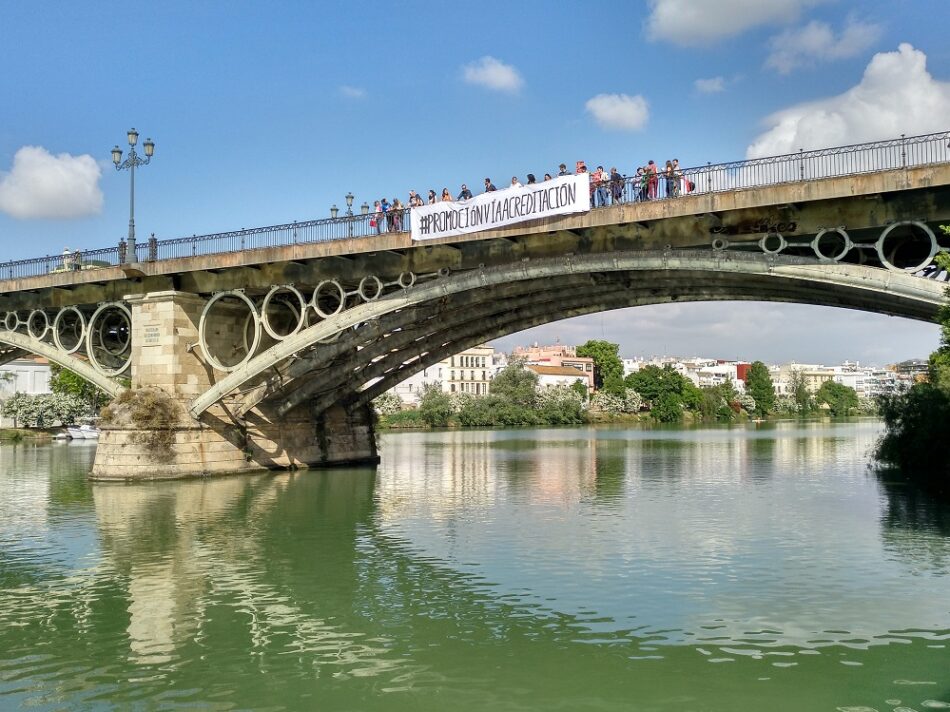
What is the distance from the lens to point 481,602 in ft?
42.5

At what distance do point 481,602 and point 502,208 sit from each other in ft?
43.9

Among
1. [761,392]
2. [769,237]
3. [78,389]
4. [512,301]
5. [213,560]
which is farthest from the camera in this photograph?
[761,392]

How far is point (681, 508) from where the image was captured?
74.1ft

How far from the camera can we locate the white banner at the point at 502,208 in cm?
2328

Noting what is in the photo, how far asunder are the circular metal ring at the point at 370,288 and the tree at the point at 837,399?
497 feet

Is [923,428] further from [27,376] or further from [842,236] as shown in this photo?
[27,376]

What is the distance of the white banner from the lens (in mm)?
23281

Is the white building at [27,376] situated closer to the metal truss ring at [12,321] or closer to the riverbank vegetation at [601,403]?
the riverbank vegetation at [601,403]

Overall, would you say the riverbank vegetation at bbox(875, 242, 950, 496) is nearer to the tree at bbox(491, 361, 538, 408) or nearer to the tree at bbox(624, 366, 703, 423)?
the tree at bbox(491, 361, 538, 408)

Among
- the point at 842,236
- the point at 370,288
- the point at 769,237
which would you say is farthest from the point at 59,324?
the point at 842,236

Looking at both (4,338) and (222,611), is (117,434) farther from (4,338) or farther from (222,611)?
(222,611)

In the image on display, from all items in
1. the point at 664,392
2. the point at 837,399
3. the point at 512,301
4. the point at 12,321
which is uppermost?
the point at 12,321

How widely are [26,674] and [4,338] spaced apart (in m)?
30.4

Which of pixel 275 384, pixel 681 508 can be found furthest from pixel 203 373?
pixel 681 508
